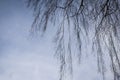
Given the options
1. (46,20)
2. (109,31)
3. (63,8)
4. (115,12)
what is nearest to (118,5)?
(115,12)

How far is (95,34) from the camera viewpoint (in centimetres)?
340

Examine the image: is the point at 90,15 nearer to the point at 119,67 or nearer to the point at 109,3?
the point at 109,3

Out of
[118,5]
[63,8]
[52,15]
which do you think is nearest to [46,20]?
[52,15]

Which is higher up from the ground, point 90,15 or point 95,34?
point 90,15

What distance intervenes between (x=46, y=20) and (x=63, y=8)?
364mm

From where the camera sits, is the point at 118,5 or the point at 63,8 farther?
the point at 63,8

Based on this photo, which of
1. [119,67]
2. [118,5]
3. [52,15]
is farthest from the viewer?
[52,15]

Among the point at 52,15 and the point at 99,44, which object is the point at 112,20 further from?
the point at 52,15

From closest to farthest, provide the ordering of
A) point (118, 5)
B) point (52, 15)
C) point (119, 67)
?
point (119, 67)
point (118, 5)
point (52, 15)

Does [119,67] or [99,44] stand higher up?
[99,44]

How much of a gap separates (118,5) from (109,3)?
6.8 inches

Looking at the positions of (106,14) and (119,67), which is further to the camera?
(106,14)

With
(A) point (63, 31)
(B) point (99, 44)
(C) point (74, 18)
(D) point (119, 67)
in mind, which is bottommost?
(D) point (119, 67)

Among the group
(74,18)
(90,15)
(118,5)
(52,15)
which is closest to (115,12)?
(118,5)
